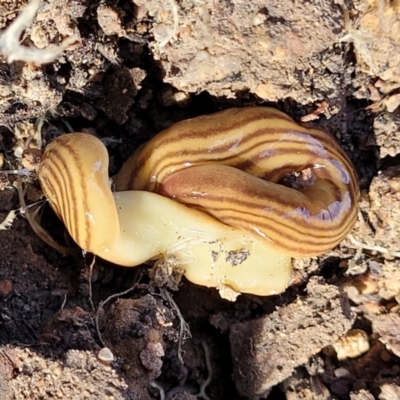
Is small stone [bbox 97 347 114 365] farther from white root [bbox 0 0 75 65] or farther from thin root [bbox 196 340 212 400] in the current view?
white root [bbox 0 0 75 65]

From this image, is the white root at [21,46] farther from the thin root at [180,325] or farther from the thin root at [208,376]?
the thin root at [208,376]

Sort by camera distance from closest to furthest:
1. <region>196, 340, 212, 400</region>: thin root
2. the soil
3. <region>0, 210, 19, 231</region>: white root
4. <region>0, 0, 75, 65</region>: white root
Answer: <region>0, 0, 75, 65</region>: white root
the soil
<region>0, 210, 19, 231</region>: white root
<region>196, 340, 212, 400</region>: thin root

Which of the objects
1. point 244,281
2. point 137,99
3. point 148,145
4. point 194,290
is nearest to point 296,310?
point 244,281

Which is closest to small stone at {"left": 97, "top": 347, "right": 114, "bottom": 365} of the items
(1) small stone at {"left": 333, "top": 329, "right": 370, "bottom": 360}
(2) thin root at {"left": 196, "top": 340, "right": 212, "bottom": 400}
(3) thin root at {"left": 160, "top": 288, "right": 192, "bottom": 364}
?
(3) thin root at {"left": 160, "top": 288, "right": 192, "bottom": 364}

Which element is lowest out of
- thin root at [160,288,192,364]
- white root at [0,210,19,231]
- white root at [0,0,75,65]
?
thin root at [160,288,192,364]

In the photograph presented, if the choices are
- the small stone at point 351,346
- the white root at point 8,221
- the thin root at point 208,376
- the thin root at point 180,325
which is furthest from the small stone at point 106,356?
the small stone at point 351,346

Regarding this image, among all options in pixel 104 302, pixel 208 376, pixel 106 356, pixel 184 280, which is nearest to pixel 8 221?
pixel 104 302
